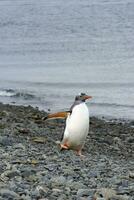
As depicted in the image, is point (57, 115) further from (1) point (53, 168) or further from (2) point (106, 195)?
(2) point (106, 195)

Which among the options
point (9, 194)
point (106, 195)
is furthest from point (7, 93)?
point (9, 194)

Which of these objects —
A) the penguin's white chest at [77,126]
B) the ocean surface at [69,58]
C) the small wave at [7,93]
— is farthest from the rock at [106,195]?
the small wave at [7,93]

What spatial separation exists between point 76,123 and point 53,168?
219cm

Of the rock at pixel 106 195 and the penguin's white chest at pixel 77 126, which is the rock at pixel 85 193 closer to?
the rock at pixel 106 195

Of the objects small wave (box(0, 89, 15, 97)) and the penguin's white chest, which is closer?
the penguin's white chest

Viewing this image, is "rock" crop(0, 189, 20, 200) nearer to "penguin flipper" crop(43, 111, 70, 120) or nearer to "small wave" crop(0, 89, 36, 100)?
"penguin flipper" crop(43, 111, 70, 120)

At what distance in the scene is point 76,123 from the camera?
378 inches

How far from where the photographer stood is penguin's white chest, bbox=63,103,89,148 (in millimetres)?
9531

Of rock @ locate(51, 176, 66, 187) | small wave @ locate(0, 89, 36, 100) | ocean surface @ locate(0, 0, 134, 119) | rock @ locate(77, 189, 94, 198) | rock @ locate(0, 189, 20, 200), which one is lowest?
rock @ locate(0, 189, 20, 200)

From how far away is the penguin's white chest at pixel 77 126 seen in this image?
9.53 m

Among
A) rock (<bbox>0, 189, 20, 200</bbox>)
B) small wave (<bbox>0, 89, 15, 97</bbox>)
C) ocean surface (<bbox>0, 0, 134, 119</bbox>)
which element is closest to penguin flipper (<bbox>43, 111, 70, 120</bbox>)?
rock (<bbox>0, 189, 20, 200</bbox>)

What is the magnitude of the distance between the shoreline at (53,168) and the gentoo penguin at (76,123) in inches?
10.6

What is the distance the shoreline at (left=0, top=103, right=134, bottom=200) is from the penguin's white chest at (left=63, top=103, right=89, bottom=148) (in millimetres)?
283

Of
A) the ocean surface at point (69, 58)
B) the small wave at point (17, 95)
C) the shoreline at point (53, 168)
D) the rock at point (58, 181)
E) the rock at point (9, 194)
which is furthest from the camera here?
the small wave at point (17, 95)
